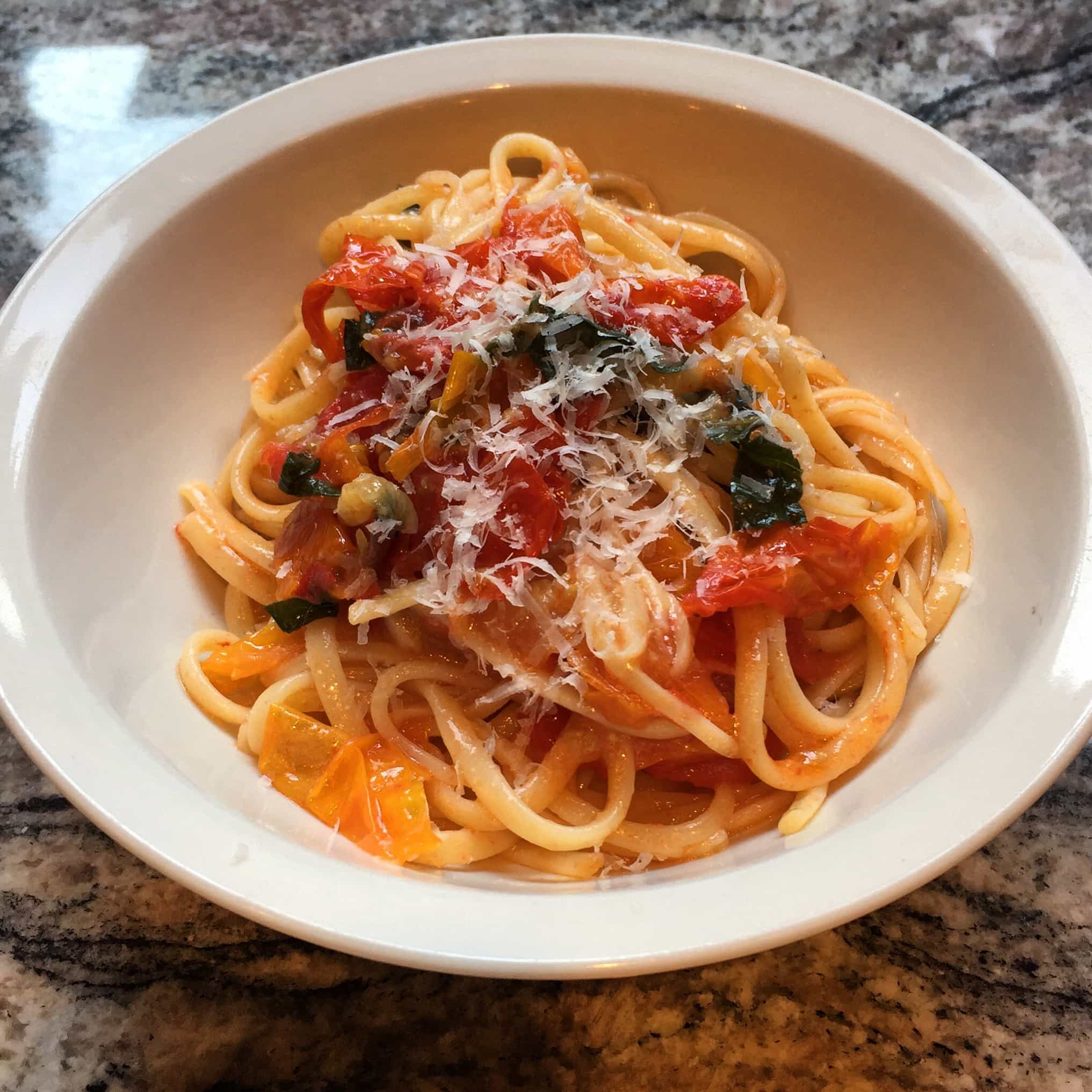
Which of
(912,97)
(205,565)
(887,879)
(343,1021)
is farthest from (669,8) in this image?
(343,1021)

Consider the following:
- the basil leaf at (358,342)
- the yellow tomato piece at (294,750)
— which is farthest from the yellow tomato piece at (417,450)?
the yellow tomato piece at (294,750)

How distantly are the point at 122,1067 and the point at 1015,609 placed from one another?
90.1 inches

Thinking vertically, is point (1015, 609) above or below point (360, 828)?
above

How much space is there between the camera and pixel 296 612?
8.09ft

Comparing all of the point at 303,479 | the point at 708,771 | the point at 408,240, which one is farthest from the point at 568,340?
the point at 708,771

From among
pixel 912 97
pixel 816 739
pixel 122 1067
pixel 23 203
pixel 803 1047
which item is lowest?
pixel 122 1067

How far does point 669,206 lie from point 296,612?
6.36ft

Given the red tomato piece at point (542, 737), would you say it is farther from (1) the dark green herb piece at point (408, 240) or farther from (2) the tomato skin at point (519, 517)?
(1) the dark green herb piece at point (408, 240)

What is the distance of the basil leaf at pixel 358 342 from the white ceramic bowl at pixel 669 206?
60 cm

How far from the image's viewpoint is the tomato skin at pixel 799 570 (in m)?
2.28

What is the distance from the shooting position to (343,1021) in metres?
2.07

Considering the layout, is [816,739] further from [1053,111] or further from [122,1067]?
[1053,111]

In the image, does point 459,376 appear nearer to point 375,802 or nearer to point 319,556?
point 319,556

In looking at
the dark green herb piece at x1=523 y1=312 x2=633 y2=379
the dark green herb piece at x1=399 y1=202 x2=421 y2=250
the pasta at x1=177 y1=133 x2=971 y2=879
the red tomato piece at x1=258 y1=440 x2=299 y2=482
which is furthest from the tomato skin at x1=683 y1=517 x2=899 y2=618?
the dark green herb piece at x1=399 y1=202 x2=421 y2=250
